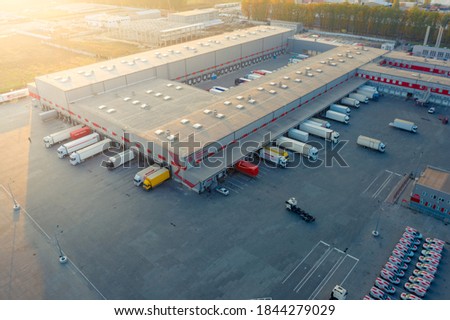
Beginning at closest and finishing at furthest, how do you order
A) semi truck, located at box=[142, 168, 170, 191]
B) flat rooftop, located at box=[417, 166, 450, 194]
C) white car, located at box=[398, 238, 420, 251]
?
white car, located at box=[398, 238, 420, 251] < flat rooftop, located at box=[417, 166, 450, 194] < semi truck, located at box=[142, 168, 170, 191]

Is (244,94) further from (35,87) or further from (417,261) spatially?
(35,87)

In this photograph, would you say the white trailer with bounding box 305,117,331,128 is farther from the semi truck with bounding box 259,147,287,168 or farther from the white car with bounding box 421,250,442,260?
the white car with bounding box 421,250,442,260

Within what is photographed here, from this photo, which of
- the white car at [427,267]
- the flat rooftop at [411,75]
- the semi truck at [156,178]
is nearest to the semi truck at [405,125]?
the flat rooftop at [411,75]

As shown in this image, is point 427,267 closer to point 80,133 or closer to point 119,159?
point 119,159

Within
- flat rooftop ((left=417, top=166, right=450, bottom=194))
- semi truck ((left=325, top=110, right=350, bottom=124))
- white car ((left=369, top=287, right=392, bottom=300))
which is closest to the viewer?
white car ((left=369, top=287, right=392, bottom=300))

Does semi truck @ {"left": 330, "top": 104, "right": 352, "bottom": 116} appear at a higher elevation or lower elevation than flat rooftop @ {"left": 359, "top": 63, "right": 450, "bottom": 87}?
lower

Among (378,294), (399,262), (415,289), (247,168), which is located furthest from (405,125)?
(378,294)

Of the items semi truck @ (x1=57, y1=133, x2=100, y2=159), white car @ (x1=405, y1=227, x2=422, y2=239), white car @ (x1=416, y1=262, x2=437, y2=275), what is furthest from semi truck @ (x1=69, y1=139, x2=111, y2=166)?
white car @ (x1=416, y1=262, x2=437, y2=275)
